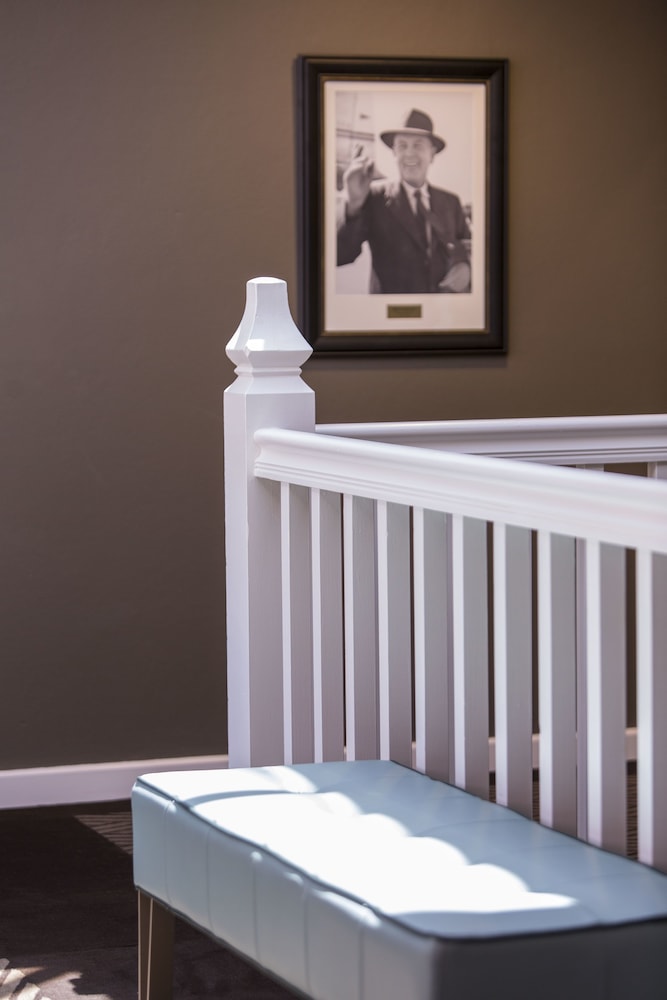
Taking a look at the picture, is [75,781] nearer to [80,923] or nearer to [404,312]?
[80,923]

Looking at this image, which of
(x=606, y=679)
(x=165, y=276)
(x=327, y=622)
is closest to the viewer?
(x=606, y=679)

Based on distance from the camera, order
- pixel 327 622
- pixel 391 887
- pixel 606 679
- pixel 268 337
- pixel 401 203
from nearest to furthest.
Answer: pixel 391 887 → pixel 606 679 → pixel 327 622 → pixel 268 337 → pixel 401 203

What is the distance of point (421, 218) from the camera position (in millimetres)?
3703

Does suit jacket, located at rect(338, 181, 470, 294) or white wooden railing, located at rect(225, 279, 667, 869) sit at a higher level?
suit jacket, located at rect(338, 181, 470, 294)

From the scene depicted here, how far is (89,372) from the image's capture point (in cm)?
355

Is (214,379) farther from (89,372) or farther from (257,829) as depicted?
(257,829)

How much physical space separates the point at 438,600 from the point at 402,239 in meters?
1.98

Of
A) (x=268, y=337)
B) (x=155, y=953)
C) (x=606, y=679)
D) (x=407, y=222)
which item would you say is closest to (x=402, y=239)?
(x=407, y=222)

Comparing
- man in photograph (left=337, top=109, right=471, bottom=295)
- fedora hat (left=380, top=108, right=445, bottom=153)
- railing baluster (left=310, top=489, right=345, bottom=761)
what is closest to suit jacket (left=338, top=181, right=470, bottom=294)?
man in photograph (left=337, top=109, right=471, bottom=295)

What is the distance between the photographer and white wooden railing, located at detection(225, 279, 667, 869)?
1512 mm

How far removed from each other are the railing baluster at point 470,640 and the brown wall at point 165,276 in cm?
190

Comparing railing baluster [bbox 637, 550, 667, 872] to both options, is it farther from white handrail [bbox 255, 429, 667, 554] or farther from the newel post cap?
the newel post cap

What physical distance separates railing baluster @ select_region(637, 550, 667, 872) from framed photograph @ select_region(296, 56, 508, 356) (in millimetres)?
2307

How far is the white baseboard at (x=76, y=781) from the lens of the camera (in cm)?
357
